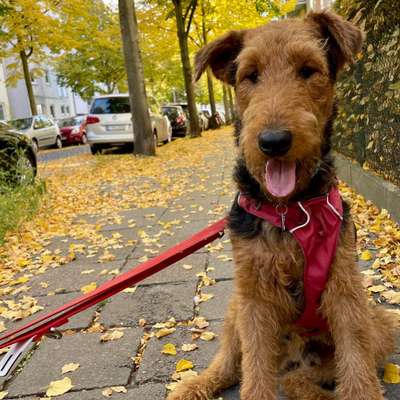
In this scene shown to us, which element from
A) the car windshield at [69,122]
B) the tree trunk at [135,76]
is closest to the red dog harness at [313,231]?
the tree trunk at [135,76]

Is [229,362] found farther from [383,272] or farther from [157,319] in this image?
[383,272]

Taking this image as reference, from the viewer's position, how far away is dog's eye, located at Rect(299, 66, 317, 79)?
215 cm

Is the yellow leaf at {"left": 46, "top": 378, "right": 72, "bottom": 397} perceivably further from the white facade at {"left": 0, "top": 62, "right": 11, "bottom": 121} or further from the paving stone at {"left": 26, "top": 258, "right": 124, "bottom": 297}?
the white facade at {"left": 0, "top": 62, "right": 11, "bottom": 121}

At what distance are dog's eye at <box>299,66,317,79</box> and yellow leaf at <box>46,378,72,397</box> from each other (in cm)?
211

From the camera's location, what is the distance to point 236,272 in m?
2.21

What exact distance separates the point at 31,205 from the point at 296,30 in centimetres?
578

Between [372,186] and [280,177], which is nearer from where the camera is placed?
→ [280,177]

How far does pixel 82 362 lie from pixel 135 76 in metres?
10.8

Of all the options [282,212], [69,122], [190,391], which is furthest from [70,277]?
[69,122]

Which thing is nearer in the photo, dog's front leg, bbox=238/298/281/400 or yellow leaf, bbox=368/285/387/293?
dog's front leg, bbox=238/298/281/400

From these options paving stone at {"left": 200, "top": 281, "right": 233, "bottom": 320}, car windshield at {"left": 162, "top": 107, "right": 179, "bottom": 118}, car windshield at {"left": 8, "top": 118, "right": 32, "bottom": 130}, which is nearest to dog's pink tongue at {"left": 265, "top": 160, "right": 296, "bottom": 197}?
paving stone at {"left": 200, "top": 281, "right": 233, "bottom": 320}

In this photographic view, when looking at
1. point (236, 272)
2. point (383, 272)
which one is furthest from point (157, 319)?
point (383, 272)

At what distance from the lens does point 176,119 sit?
2492 cm

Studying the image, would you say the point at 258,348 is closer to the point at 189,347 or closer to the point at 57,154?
the point at 189,347
